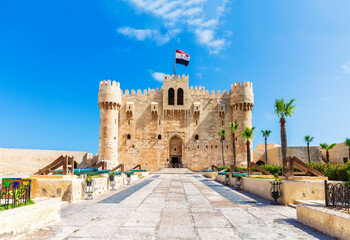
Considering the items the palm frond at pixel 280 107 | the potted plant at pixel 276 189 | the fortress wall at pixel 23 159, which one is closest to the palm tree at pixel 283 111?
the palm frond at pixel 280 107

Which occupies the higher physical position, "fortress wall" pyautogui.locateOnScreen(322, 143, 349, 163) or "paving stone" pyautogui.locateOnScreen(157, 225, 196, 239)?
"fortress wall" pyautogui.locateOnScreen(322, 143, 349, 163)

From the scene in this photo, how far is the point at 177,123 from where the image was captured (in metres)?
39.0

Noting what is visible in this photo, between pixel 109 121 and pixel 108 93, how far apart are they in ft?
12.6

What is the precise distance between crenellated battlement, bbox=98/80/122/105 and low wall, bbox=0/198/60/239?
31.3 m

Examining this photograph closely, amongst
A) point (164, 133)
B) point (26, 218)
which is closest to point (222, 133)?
point (164, 133)

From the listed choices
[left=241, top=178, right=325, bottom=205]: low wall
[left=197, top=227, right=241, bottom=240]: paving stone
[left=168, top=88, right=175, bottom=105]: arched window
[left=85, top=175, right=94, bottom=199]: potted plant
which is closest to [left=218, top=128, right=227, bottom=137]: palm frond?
[left=168, top=88, right=175, bottom=105]: arched window

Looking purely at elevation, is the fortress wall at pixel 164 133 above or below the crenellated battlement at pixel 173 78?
below

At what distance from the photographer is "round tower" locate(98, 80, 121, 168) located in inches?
1382

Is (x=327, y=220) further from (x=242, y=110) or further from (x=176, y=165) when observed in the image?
(x=176, y=165)

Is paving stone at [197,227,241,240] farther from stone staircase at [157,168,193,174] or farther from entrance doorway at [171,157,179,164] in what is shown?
entrance doorway at [171,157,179,164]

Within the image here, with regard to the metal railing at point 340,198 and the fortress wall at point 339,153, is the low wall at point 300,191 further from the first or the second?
the fortress wall at point 339,153

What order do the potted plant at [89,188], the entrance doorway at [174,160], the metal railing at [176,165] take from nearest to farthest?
the potted plant at [89,188] < the metal railing at [176,165] < the entrance doorway at [174,160]

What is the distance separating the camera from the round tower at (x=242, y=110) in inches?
1483

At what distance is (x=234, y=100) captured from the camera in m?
38.5
